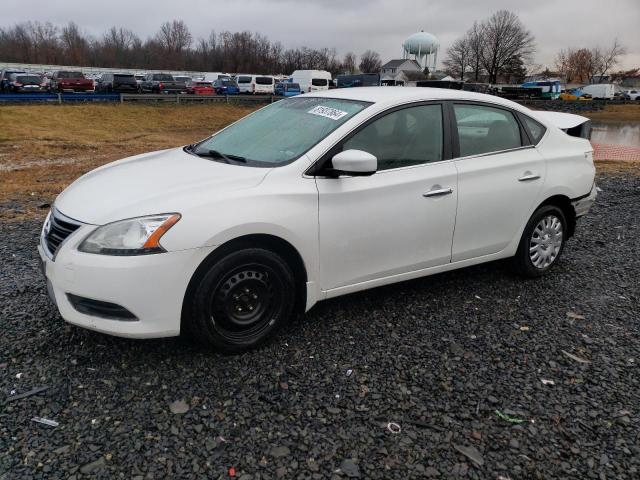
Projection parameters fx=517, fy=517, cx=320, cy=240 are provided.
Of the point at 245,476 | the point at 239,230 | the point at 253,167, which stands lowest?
the point at 245,476

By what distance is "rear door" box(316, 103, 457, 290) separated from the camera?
340 cm

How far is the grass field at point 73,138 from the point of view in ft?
28.9

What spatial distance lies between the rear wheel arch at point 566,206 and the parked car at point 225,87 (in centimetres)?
4202

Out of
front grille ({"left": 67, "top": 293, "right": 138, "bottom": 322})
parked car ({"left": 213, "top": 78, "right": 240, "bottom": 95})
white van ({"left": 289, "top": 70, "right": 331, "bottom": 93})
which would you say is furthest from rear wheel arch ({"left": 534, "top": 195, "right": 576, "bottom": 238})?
white van ({"left": 289, "top": 70, "right": 331, "bottom": 93})

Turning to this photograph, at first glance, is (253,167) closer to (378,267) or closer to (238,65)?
(378,267)

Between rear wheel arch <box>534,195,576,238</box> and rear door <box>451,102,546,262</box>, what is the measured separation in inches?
10.9

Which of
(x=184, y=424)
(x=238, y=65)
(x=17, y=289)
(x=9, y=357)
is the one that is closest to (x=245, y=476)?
(x=184, y=424)

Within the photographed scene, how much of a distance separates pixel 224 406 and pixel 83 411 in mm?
737

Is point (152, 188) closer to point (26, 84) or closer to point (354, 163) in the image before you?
point (354, 163)

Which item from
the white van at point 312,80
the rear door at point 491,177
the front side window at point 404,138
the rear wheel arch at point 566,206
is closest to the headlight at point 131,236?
the front side window at point 404,138

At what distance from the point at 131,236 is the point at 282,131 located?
4.82 feet

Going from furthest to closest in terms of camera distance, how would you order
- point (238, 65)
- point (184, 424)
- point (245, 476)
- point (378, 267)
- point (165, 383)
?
point (238, 65) → point (378, 267) → point (165, 383) → point (184, 424) → point (245, 476)

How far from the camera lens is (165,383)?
3.00m

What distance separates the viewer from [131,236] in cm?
287
